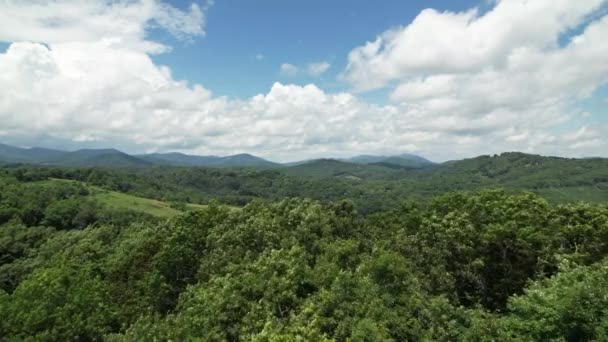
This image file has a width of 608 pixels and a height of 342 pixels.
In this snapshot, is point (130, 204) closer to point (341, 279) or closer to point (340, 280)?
point (341, 279)

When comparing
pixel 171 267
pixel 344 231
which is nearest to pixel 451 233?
pixel 344 231

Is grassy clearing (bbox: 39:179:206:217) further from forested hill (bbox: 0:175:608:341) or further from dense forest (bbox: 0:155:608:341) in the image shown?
forested hill (bbox: 0:175:608:341)

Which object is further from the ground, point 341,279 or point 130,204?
point 341,279

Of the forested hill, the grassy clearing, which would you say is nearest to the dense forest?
the forested hill

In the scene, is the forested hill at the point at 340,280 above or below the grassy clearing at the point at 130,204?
above

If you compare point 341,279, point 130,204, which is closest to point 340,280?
point 341,279

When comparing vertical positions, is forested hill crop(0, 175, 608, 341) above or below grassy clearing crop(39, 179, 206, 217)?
above

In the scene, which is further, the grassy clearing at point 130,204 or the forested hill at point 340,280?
the grassy clearing at point 130,204

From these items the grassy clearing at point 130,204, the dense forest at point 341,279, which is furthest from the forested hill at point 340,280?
the grassy clearing at point 130,204

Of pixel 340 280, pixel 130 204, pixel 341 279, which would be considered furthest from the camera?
pixel 130 204

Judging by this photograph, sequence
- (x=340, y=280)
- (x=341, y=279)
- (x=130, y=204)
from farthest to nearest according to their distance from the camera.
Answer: (x=130, y=204) < (x=341, y=279) < (x=340, y=280)

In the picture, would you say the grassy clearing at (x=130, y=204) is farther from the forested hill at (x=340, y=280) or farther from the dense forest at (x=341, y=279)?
the forested hill at (x=340, y=280)

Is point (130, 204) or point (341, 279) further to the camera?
point (130, 204)
